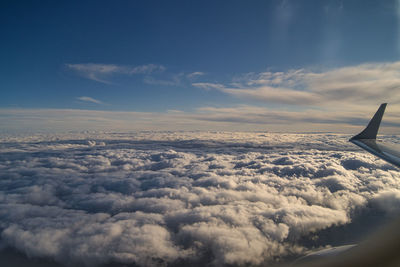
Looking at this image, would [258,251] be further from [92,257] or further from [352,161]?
[352,161]

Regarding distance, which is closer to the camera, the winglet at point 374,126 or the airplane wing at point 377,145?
the airplane wing at point 377,145

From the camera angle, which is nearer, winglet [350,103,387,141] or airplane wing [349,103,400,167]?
airplane wing [349,103,400,167]

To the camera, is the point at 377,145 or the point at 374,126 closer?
the point at 377,145

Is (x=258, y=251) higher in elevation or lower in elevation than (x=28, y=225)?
lower

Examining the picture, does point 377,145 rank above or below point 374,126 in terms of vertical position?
below

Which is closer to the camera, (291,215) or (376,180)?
(291,215)

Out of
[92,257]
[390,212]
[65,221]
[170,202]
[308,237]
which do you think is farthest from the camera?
[390,212]

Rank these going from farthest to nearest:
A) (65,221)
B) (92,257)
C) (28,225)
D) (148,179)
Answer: (148,179), (92,257), (65,221), (28,225)

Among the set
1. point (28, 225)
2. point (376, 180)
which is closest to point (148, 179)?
point (28, 225)
